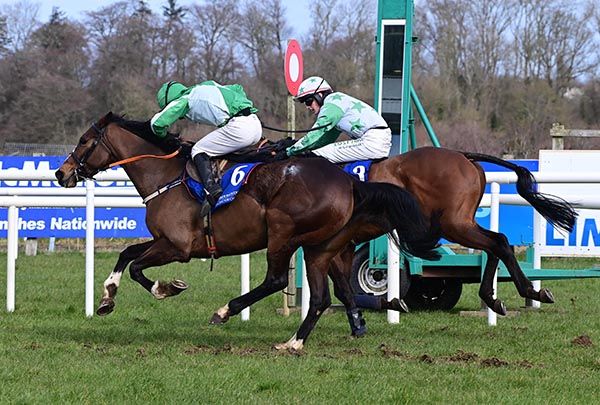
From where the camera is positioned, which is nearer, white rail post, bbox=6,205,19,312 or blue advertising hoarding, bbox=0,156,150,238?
white rail post, bbox=6,205,19,312

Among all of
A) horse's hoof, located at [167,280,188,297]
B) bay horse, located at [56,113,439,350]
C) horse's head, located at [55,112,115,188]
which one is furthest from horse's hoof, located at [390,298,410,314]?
horse's head, located at [55,112,115,188]

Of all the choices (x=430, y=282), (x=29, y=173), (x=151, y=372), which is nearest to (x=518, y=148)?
(x=430, y=282)

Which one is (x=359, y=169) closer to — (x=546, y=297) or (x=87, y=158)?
(x=546, y=297)

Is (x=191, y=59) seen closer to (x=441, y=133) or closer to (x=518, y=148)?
(x=441, y=133)

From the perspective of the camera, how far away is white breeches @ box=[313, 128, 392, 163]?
8125 mm

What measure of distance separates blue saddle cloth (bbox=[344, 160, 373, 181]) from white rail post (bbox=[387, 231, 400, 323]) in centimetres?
83

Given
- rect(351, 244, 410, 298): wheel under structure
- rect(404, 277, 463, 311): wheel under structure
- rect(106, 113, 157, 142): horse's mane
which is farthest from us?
rect(404, 277, 463, 311): wheel under structure

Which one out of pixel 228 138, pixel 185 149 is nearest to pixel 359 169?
pixel 228 138

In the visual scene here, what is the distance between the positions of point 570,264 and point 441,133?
2101 cm

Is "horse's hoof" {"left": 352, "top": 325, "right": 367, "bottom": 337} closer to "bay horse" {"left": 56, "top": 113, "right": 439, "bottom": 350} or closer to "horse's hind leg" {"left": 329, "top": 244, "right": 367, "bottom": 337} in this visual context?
"horse's hind leg" {"left": 329, "top": 244, "right": 367, "bottom": 337}

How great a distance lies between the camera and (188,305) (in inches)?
396

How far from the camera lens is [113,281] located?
7539 millimetres

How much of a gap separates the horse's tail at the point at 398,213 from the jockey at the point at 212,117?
3.26ft

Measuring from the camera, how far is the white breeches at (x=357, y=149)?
812 cm
